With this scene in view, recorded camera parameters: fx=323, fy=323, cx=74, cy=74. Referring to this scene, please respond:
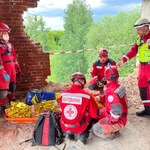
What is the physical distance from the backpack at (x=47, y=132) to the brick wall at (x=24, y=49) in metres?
2.89

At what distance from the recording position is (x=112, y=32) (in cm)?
2778

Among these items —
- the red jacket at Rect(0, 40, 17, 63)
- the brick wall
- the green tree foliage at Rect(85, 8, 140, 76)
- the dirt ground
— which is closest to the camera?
the dirt ground

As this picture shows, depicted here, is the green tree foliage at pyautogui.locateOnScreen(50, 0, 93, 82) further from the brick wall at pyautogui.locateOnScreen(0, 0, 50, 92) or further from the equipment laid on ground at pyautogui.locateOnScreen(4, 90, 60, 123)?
the equipment laid on ground at pyautogui.locateOnScreen(4, 90, 60, 123)

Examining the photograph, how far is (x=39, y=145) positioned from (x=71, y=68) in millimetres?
→ 24029

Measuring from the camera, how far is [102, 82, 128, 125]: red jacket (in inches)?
174

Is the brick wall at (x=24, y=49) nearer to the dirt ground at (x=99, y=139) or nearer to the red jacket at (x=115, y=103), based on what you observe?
the dirt ground at (x=99, y=139)

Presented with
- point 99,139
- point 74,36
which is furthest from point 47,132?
point 74,36

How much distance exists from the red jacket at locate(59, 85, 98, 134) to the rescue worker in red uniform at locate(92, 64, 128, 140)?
0.18 metres

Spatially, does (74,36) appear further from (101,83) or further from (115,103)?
(115,103)

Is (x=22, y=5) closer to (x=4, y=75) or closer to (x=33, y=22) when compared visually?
(x=4, y=75)

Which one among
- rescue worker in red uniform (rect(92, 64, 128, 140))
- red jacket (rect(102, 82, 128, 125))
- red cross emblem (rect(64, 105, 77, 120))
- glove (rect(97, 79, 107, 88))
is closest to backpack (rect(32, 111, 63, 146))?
red cross emblem (rect(64, 105, 77, 120))

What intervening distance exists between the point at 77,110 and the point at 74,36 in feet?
87.3

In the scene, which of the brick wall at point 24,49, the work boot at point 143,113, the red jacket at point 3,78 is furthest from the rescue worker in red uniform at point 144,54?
the brick wall at point 24,49

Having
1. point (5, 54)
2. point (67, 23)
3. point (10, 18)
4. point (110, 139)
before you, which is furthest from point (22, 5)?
point (67, 23)
